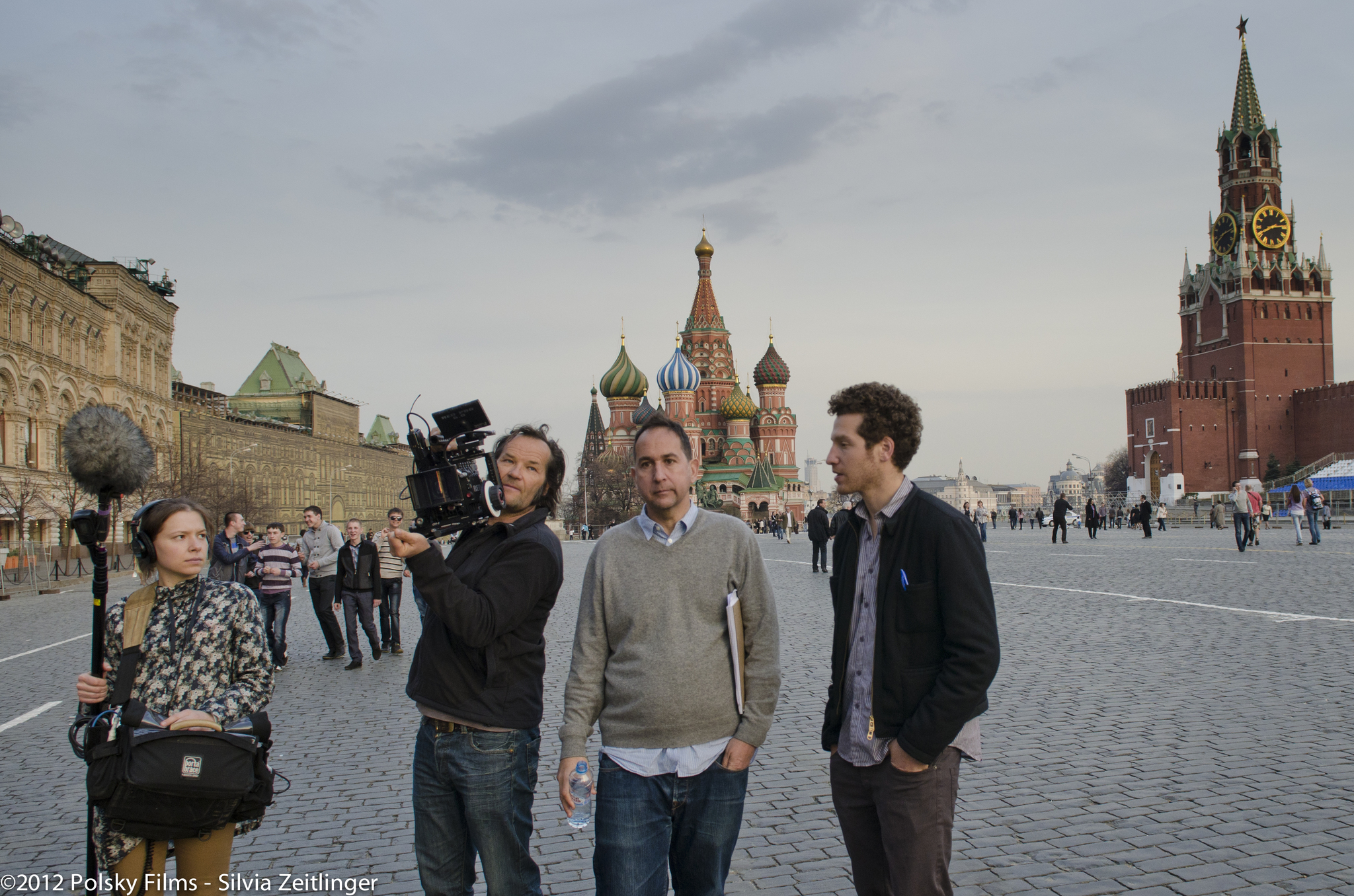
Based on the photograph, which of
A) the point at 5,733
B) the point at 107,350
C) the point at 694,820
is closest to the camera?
the point at 694,820

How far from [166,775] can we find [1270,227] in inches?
4033

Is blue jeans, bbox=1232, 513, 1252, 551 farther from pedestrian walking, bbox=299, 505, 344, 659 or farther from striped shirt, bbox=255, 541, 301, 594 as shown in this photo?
striped shirt, bbox=255, 541, 301, 594

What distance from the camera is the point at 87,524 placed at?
3186 mm

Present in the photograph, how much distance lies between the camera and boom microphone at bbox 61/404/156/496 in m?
3.37

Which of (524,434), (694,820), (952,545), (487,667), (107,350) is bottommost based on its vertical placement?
(694,820)

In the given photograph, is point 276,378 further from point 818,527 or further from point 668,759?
point 668,759

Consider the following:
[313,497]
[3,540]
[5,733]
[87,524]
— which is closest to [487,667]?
[87,524]

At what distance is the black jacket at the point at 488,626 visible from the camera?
2.95m

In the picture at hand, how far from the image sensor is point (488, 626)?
301 centimetres

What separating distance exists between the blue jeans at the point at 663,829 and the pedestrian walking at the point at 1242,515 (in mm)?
20826

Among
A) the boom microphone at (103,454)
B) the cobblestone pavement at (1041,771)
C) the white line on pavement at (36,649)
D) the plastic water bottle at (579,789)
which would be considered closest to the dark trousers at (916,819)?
the plastic water bottle at (579,789)

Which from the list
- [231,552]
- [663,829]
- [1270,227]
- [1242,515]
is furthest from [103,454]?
[1270,227]

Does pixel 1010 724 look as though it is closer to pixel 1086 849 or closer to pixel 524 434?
pixel 1086 849

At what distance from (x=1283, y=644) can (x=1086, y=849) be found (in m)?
5.96
